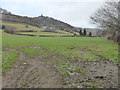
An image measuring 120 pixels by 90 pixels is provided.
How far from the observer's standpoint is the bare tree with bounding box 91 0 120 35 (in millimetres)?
24109

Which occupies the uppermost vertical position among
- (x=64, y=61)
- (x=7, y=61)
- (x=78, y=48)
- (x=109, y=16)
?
(x=109, y=16)

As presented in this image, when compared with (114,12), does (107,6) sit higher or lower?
higher

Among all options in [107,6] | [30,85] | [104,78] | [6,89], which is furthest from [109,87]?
[107,6]

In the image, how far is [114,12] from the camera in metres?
24.8

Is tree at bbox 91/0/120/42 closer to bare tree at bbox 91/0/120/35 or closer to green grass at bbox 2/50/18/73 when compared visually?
bare tree at bbox 91/0/120/35

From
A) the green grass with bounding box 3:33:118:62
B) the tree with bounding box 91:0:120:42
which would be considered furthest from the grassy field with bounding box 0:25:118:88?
the tree with bounding box 91:0:120:42

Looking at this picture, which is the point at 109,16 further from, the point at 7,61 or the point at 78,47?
the point at 7,61

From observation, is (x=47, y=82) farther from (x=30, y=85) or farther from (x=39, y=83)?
(x=30, y=85)

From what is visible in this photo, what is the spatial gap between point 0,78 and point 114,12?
25375 mm

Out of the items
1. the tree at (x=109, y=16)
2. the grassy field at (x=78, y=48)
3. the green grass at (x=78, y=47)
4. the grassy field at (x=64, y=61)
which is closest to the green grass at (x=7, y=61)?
the grassy field at (x=64, y=61)

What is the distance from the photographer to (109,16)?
25875 mm

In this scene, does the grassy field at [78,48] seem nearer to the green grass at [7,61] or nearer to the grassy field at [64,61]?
the grassy field at [64,61]

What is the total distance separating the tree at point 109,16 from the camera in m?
24.0

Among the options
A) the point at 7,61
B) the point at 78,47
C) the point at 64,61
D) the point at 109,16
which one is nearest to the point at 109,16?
the point at 109,16
